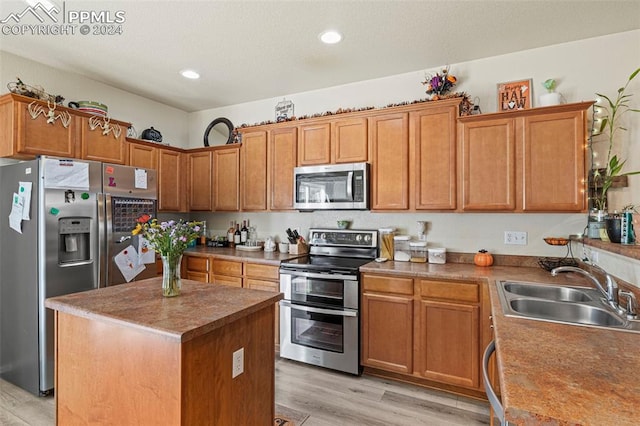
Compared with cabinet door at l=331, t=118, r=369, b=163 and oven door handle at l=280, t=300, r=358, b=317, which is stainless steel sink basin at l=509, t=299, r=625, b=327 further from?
cabinet door at l=331, t=118, r=369, b=163

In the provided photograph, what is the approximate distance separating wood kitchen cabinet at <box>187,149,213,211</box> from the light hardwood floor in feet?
7.75

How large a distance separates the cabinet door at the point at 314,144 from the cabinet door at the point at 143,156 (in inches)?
71.6

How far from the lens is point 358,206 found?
10.2 feet

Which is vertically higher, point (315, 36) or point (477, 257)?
point (315, 36)

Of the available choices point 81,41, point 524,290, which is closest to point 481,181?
point 524,290

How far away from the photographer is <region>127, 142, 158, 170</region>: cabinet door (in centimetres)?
356

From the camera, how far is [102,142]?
3178mm

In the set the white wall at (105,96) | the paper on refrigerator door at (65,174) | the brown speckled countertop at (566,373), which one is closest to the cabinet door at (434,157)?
the brown speckled countertop at (566,373)

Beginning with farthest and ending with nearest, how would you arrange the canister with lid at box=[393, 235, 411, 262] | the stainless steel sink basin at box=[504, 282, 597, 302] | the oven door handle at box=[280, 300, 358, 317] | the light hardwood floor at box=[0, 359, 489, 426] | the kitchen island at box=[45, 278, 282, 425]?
the canister with lid at box=[393, 235, 411, 262] < the oven door handle at box=[280, 300, 358, 317] < the light hardwood floor at box=[0, 359, 489, 426] < the stainless steel sink basin at box=[504, 282, 597, 302] < the kitchen island at box=[45, 278, 282, 425]

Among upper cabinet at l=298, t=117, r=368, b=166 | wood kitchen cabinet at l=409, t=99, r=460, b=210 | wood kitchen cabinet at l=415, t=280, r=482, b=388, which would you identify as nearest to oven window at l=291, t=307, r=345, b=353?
wood kitchen cabinet at l=415, t=280, r=482, b=388

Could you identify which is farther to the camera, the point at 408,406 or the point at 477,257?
the point at 477,257

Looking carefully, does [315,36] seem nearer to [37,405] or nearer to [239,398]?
[239,398]

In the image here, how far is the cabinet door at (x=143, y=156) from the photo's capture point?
3.56m

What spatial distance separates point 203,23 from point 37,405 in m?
3.11
